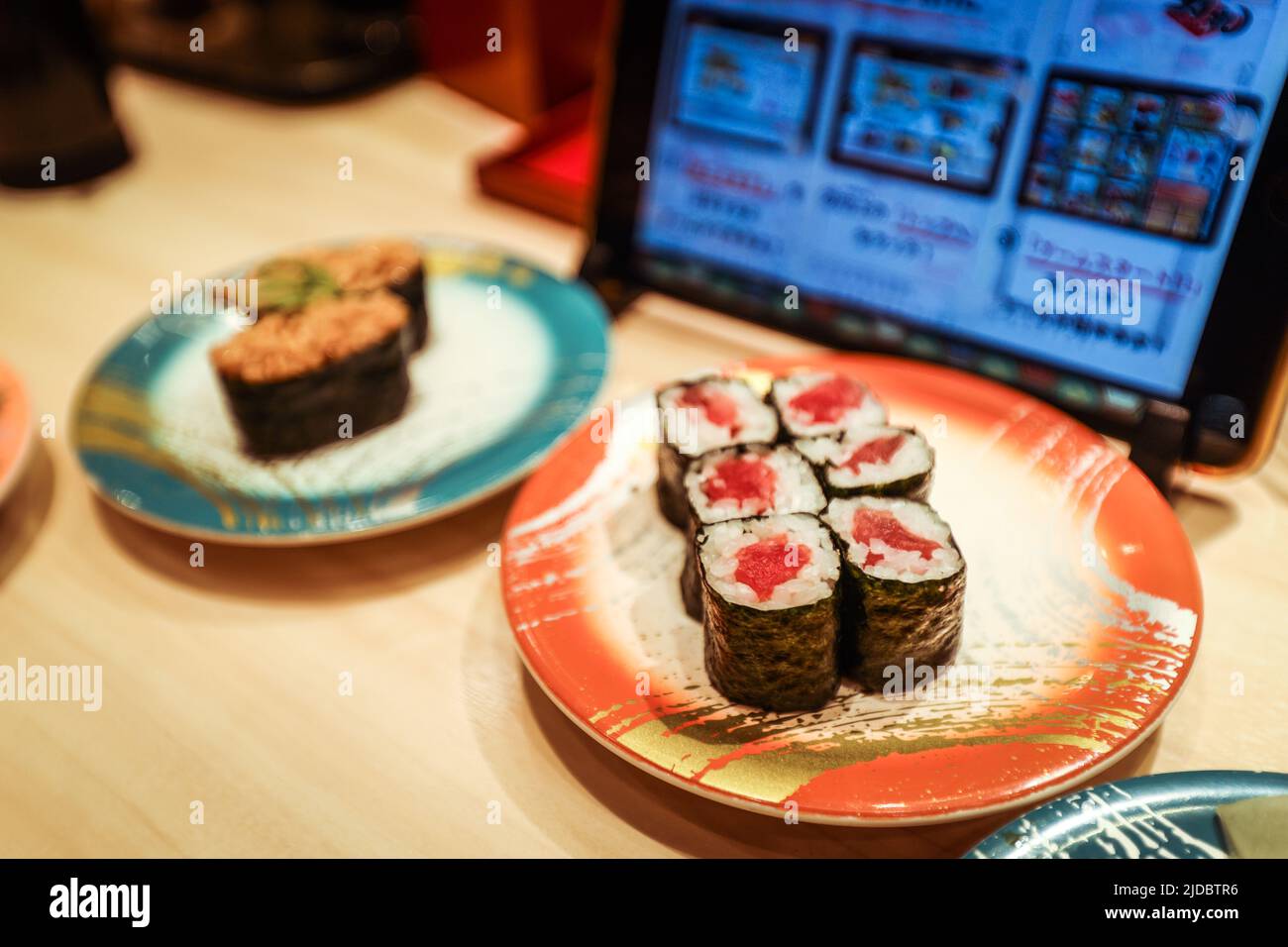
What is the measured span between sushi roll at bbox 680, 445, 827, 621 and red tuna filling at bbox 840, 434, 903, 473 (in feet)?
0.16

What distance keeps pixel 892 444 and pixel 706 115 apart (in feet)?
2.02

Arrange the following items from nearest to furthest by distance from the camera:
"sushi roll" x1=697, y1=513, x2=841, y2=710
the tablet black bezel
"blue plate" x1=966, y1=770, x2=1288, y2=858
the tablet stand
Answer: "blue plate" x1=966, y1=770, x2=1288, y2=858 < "sushi roll" x1=697, y1=513, x2=841, y2=710 < the tablet black bezel < the tablet stand

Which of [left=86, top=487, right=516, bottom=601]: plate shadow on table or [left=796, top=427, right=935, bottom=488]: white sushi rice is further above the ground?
[left=796, top=427, right=935, bottom=488]: white sushi rice

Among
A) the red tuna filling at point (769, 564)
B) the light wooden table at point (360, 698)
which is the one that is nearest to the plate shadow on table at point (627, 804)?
the light wooden table at point (360, 698)

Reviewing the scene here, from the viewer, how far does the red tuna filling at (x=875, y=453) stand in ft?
3.70

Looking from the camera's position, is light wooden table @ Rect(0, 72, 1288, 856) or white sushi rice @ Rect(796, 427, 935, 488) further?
white sushi rice @ Rect(796, 427, 935, 488)

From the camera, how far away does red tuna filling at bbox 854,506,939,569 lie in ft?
3.28

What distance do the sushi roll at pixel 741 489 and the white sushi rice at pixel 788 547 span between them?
3 centimetres

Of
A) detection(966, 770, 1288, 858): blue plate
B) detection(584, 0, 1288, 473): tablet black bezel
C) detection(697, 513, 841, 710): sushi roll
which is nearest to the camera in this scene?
detection(966, 770, 1288, 858): blue plate

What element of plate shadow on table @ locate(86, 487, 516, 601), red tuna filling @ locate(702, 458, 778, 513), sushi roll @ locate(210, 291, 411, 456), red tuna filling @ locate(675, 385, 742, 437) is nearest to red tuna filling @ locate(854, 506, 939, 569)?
red tuna filling @ locate(702, 458, 778, 513)

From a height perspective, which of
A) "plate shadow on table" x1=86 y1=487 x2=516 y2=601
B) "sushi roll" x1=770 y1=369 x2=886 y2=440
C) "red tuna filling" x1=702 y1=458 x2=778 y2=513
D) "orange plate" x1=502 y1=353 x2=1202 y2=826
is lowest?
"plate shadow on table" x1=86 y1=487 x2=516 y2=601

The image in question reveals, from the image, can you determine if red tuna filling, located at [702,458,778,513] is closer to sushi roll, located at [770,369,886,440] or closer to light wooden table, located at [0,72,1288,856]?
sushi roll, located at [770,369,886,440]
